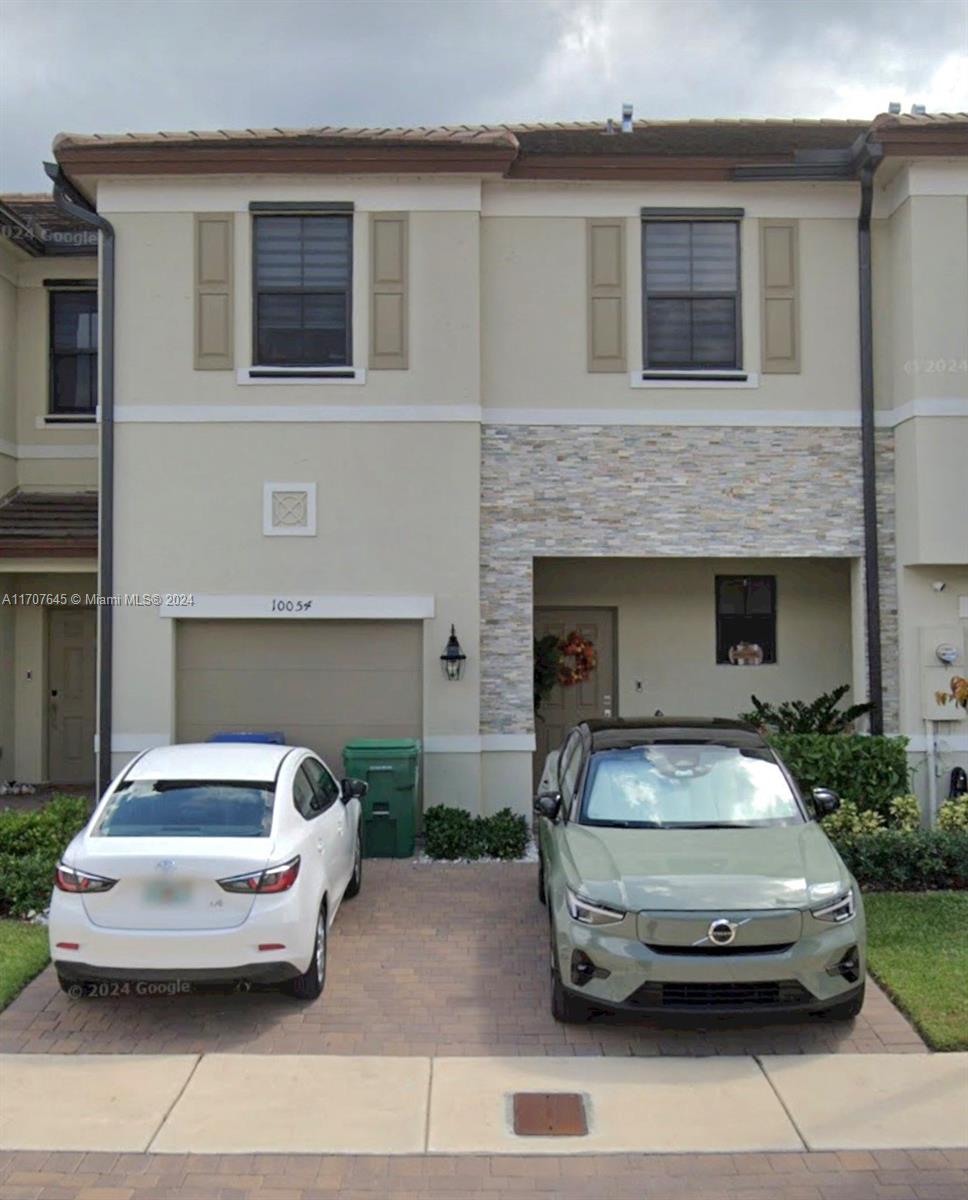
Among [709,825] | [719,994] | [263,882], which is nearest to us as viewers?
[719,994]

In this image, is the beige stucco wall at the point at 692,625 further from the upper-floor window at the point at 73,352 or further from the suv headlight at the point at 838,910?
the suv headlight at the point at 838,910

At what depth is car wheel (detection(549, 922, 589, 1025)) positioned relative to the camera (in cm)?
603

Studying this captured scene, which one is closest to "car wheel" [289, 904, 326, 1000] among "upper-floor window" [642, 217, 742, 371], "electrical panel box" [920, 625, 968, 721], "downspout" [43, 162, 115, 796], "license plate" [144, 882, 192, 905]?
"license plate" [144, 882, 192, 905]

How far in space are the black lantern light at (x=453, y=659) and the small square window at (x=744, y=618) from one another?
3.60 meters

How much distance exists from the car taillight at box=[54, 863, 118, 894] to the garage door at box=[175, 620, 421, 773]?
488 centimetres

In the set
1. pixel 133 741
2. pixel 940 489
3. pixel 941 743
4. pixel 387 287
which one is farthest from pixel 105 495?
pixel 941 743

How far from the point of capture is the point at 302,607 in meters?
10.9

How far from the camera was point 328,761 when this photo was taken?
1097 centimetres

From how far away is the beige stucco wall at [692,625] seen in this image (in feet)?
41.5

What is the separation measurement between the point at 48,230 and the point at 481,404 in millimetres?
6462

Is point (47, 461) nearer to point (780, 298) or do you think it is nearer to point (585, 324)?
point (585, 324)

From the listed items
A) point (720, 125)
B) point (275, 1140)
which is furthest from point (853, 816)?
point (720, 125)

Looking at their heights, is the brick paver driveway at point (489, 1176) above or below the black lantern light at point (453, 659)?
below

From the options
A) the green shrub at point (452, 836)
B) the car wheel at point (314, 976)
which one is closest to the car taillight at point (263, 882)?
the car wheel at point (314, 976)
